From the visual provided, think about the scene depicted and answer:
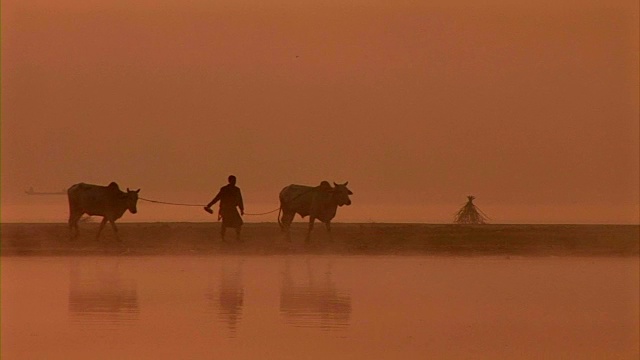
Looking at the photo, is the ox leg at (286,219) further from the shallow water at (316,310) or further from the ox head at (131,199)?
the shallow water at (316,310)

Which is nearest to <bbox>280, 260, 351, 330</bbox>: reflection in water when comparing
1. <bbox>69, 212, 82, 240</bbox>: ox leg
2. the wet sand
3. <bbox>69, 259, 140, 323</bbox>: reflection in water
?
<bbox>69, 259, 140, 323</bbox>: reflection in water

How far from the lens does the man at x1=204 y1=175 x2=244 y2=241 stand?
63.4 feet

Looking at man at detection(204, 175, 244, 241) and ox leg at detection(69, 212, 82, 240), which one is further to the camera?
ox leg at detection(69, 212, 82, 240)

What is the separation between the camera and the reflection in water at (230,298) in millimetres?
10977

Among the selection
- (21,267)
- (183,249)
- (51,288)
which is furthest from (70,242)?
(51,288)

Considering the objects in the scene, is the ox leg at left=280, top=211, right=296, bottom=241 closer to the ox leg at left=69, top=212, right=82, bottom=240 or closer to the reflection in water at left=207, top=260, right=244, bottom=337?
the ox leg at left=69, top=212, right=82, bottom=240

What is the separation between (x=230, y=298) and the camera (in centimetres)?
1255

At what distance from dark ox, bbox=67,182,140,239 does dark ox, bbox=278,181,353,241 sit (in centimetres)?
215

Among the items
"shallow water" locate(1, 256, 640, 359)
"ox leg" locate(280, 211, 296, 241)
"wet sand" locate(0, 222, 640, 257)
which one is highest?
"ox leg" locate(280, 211, 296, 241)

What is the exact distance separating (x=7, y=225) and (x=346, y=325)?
12.5 metres

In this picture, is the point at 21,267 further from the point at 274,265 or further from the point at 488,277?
the point at 488,277

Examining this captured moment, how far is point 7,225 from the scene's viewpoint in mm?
22172

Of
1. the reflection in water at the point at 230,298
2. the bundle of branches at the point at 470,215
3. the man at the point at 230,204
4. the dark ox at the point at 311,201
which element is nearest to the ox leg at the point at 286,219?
the dark ox at the point at 311,201

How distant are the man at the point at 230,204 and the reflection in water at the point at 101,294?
111 inches
